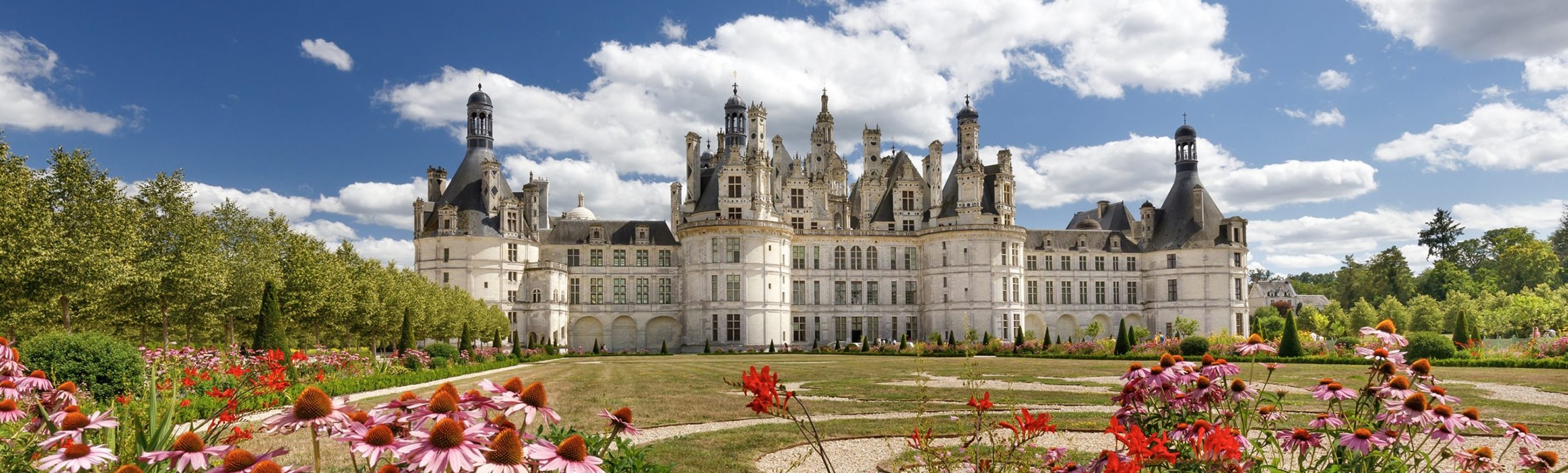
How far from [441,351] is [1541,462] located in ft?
99.2

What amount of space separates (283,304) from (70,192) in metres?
7.52

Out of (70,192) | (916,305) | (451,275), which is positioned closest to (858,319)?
(916,305)

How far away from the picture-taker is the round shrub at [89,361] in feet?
49.2

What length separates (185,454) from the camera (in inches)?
133

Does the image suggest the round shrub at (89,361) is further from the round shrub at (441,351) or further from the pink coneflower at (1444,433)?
the pink coneflower at (1444,433)

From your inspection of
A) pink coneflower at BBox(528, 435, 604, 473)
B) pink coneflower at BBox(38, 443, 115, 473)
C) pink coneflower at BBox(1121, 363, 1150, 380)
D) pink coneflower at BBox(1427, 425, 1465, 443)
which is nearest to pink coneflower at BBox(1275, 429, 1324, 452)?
pink coneflower at BBox(1427, 425, 1465, 443)

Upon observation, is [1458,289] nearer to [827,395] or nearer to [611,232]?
[611,232]

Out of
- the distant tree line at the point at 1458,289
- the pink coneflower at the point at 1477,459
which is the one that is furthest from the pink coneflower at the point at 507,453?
the distant tree line at the point at 1458,289

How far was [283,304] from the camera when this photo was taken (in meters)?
32.4

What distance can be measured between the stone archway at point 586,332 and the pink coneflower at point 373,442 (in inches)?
2301

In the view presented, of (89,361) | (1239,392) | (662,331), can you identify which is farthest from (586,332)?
(1239,392)

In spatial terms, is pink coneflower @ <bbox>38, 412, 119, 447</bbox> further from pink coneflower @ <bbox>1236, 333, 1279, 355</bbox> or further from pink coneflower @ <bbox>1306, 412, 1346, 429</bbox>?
pink coneflower @ <bbox>1236, 333, 1279, 355</bbox>

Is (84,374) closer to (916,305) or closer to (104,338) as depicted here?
(104,338)

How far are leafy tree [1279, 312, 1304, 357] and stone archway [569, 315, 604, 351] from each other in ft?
128
